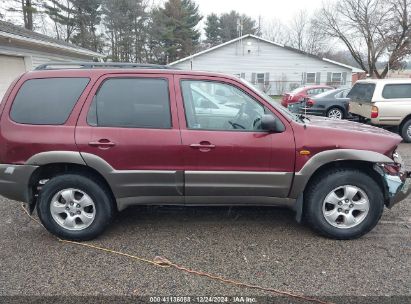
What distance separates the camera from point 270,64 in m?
30.9

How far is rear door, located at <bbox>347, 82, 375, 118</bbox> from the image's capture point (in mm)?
9126

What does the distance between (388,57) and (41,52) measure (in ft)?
103

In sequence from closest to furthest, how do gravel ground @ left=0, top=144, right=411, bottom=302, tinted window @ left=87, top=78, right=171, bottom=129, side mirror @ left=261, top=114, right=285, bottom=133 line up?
gravel ground @ left=0, top=144, right=411, bottom=302, side mirror @ left=261, top=114, right=285, bottom=133, tinted window @ left=87, top=78, right=171, bottom=129

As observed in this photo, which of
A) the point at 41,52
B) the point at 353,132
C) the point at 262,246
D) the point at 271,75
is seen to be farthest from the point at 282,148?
the point at 271,75

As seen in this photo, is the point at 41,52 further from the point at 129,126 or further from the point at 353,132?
the point at 353,132

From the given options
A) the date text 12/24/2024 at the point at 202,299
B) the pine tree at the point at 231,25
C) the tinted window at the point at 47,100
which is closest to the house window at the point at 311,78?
the pine tree at the point at 231,25

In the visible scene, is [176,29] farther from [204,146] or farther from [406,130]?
[204,146]

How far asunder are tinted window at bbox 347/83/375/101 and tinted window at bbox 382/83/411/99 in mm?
330

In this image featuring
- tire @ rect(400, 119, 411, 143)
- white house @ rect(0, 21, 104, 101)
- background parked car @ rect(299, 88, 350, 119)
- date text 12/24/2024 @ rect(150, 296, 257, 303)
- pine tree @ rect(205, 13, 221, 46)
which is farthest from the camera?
pine tree @ rect(205, 13, 221, 46)

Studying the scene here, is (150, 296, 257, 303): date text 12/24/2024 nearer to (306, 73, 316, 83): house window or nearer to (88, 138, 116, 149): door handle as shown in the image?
(88, 138, 116, 149): door handle

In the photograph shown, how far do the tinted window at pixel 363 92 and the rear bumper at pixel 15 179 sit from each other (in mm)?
8494

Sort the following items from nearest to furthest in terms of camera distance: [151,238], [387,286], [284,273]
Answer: [387,286]
[284,273]
[151,238]

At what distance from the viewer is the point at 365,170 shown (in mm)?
3627

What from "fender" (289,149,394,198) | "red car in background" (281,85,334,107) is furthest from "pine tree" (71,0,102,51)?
"fender" (289,149,394,198)
